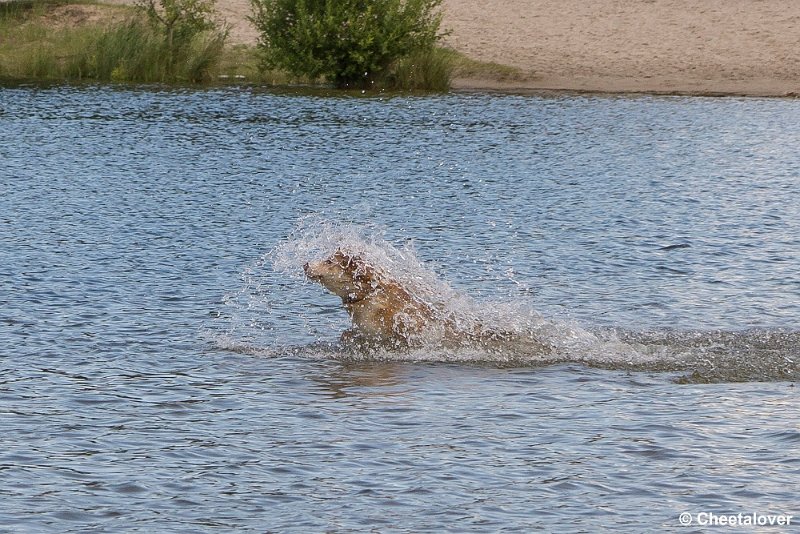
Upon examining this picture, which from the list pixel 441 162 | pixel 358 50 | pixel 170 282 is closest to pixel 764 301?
pixel 170 282

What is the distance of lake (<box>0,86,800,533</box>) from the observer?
25.7 ft

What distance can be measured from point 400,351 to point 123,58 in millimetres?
30839

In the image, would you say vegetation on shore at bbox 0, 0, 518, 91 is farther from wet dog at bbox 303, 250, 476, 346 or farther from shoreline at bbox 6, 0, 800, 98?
wet dog at bbox 303, 250, 476, 346

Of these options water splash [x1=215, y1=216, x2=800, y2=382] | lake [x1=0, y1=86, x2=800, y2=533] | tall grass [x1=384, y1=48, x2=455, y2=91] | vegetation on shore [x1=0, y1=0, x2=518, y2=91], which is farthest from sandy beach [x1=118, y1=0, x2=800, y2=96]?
water splash [x1=215, y1=216, x2=800, y2=382]

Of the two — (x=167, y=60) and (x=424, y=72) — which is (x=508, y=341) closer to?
(x=424, y=72)

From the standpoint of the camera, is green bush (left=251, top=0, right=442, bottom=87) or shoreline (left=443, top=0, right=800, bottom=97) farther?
green bush (left=251, top=0, right=442, bottom=87)

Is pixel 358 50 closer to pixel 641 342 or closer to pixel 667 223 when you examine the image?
pixel 667 223

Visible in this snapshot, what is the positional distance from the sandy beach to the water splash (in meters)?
25.5

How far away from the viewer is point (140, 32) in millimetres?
40438

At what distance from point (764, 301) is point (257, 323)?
5163 millimetres

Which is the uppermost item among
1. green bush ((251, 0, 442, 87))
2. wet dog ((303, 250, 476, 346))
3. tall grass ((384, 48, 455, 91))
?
green bush ((251, 0, 442, 87))

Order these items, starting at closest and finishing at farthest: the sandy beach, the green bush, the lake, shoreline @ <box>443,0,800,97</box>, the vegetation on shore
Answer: the lake
shoreline @ <box>443,0,800,97</box>
the sandy beach
the green bush
the vegetation on shore

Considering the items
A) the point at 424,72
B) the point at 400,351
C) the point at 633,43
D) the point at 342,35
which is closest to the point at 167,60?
the point at 342,35

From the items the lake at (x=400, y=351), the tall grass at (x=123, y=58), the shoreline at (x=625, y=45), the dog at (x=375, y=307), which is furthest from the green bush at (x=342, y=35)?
the dog at (x=375, y=307)
